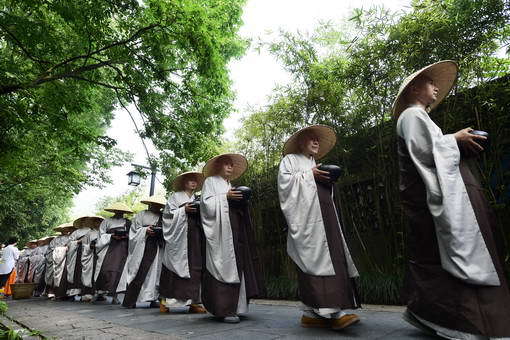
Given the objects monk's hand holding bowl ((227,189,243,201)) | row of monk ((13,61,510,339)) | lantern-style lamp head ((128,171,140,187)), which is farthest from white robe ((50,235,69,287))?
monk's hand holding bowl ((227,189,243,201))

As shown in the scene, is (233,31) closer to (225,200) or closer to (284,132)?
(284,132)

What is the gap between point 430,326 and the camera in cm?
Result: 224

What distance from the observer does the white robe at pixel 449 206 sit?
202 cm

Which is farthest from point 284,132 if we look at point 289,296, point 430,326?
point 430,326

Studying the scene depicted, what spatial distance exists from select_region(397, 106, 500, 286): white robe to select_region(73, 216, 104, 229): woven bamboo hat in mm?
8466

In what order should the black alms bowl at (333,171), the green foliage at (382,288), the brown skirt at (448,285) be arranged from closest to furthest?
1. the brown skirt at (448,285)
2. the black alms bowl at (333,171)
3. the green foliage at (382,288)

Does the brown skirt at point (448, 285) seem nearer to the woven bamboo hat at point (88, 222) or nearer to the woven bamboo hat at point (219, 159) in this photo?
the woven bamboo hat at point (219, 159)

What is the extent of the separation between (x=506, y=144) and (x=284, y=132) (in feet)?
11.8

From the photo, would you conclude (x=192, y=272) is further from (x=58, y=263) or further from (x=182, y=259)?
(x=58, y=263)

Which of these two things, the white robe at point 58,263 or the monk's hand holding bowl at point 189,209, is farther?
the white robe at point 58,263

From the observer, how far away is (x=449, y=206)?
2131mm

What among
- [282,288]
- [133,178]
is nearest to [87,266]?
[133,178]

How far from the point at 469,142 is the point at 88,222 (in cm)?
952

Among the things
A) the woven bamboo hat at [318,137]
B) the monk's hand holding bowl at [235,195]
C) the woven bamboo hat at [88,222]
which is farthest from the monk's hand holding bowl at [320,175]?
the woven bamboo hat at [88,222]
